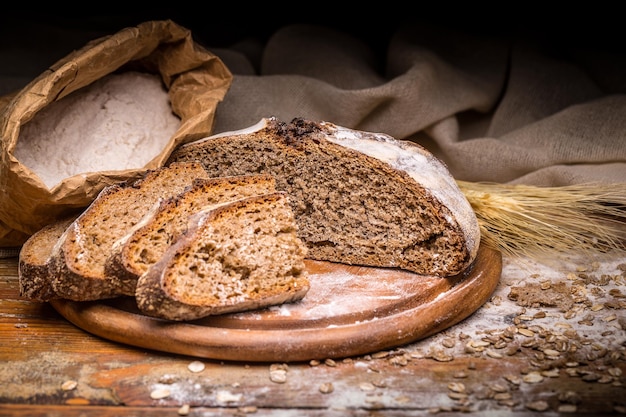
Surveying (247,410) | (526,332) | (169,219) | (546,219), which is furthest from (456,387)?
(546,219)

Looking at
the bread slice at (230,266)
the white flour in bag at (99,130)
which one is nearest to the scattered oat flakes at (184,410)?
the bread slice at (230,266)

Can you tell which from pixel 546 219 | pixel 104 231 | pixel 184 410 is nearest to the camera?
pixel 184 410

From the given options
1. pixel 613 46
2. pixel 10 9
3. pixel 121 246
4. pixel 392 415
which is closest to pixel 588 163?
pixel 613 46

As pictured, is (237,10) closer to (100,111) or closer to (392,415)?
(100,111)

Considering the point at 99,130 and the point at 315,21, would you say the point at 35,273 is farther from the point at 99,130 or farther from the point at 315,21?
the point at 315,21

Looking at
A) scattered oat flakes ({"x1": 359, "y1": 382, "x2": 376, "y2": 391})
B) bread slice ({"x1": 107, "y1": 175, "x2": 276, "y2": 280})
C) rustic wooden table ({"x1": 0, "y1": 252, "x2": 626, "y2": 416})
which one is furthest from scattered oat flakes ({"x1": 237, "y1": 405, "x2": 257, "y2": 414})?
bread slice ({"x1": 107, "y1": 175, "x2": 276, "y2": 280})

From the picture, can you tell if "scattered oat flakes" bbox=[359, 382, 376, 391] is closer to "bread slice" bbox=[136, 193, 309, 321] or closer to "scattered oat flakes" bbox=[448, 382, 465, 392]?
"scattered oat flakes" bbox=[448, 382, 465, 392]

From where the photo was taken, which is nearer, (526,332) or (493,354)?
(493,354)

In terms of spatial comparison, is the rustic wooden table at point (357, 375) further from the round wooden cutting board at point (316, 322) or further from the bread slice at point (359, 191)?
the bread slice at point (359, 191)
